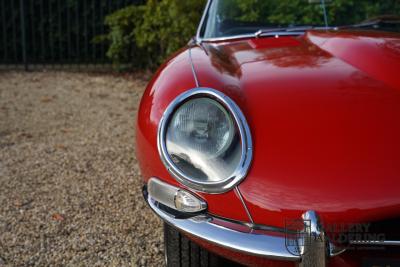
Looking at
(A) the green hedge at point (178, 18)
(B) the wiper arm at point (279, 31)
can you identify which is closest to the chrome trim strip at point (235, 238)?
(B) the wiper arm at point (279, 31)

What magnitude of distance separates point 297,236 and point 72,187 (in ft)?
6.83

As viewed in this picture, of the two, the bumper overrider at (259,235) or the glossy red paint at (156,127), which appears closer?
the bumper overrider at (259,235)

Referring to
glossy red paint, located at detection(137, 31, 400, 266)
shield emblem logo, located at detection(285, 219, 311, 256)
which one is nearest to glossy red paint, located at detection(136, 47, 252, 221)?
glossy red paint, located at detection(137, 31, 400, 266)

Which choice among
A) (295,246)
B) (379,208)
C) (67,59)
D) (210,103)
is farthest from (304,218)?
(67,59)

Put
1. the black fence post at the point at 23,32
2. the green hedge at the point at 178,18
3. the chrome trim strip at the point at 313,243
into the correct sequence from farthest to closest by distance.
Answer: the black fence post at the point at 23,32, the green hedge at the point at 178,18, the chrome trim strip at the point at 313,243

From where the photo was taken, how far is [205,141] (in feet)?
5.43

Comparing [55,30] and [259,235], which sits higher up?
[259,235]

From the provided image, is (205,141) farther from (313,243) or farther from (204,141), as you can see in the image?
(313,243)

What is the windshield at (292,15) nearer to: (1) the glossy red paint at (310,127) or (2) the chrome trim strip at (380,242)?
(1) the glossy red paint at (310,127)

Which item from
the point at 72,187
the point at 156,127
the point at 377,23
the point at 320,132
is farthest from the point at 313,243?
the point at 72,187

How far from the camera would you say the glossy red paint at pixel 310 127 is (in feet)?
4.86

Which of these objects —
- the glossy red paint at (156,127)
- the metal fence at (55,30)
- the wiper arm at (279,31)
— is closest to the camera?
the glossy red paint at (156,127)

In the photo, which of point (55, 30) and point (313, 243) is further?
point (55, 30)

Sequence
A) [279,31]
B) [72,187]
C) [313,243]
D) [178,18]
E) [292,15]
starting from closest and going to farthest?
[313,243] → [279,31] → [292,15] → [72,187] → [178,18]
